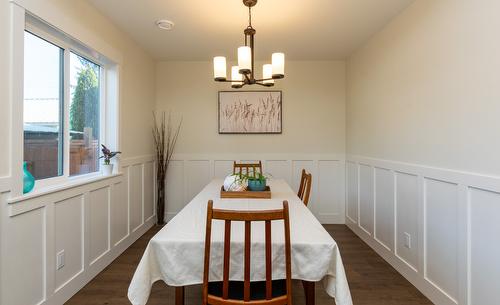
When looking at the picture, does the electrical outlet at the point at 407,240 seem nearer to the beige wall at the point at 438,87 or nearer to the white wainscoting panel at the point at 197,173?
the beige wall at the point at 438,87

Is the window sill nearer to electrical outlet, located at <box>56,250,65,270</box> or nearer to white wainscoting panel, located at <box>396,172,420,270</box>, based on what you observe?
electrical outlet, located at <box>56,250,65,270</box>

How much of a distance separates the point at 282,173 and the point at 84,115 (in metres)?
2.61

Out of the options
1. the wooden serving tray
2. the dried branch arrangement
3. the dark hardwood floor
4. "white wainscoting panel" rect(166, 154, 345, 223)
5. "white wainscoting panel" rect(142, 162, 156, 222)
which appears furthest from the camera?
"white wainscoting panel" rect(166, 154, 345, 223)

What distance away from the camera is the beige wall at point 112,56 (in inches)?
63.3

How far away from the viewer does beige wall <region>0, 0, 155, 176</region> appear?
1.61 m

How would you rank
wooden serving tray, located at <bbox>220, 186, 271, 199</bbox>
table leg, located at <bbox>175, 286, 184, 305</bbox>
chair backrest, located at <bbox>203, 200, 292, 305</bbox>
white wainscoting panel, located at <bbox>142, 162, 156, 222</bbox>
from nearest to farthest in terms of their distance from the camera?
chair backrest, located at <bbox>203, 200, 292, 305</bbox>, table leg, located at <bbox>175, 286, 184, 305</bbox>, wooden serving tray, located at <bbox>220, 186, 271, 199</bbox>, white wainscoting panel, located at <bbox>142, 162, 156, 222</bbox>

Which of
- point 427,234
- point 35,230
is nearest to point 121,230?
point 35,230

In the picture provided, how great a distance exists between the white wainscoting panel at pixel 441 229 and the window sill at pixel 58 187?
2.69m

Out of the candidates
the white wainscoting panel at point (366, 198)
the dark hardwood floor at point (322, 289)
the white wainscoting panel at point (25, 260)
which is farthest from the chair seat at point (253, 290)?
the white wainscoting panel at point (366, 198)

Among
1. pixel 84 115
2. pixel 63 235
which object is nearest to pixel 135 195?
pixel 84 115

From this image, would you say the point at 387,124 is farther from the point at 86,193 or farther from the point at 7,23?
the point at 7,23

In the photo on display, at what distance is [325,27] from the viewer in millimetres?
2959

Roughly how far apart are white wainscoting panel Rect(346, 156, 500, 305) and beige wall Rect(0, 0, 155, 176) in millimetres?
2736

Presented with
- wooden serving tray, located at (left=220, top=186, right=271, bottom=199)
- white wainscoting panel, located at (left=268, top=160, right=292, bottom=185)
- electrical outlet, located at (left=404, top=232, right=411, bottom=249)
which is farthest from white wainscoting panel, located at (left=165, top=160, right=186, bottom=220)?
electrical outlet, located at (left=404, top=232, right=411, bottom=249)
